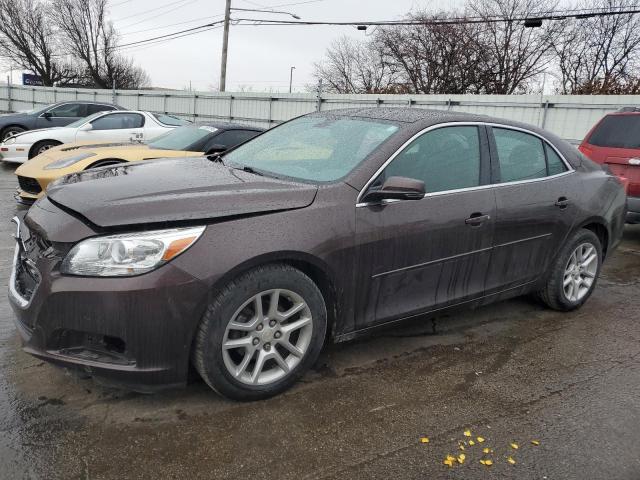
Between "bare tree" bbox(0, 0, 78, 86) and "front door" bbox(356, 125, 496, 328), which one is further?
"bare tree" bbox(0, 0, 78, 86)

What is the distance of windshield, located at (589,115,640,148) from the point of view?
263 inches

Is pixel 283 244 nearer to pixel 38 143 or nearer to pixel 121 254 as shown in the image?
pixel 121 254

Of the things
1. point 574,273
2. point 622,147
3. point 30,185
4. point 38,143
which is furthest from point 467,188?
point 38,143

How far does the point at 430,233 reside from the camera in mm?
3154

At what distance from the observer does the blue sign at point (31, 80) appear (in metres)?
48.7

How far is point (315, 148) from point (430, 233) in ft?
3.05

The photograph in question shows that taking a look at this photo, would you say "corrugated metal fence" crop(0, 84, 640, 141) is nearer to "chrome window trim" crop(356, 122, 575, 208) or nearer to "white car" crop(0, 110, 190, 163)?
"white car" crop(0, 110, 190, 163)

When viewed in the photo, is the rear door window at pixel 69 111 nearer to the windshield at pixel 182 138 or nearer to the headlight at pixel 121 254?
the windshield at pixel 182 138

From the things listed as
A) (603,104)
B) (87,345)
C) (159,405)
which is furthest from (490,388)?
(603,104)

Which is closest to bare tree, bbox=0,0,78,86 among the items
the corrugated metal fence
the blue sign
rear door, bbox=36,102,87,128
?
the blue sign

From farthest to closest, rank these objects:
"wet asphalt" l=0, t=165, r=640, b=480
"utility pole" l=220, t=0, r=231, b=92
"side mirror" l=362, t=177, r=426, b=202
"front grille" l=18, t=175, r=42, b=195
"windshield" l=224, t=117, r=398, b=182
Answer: "utility pole" l=220, t=0, r=231, b=92
"front grille" l=18, t=175, r=42, b=195
"windshield" l=224, t=117, r=398, b=182
"side mirror" l=362, t=177, r=426, b=202
"wet asphalt" l=0, t=165, r=640, b=480

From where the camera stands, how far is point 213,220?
2510mm

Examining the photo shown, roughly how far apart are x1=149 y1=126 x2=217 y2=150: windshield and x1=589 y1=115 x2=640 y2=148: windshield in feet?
17.3

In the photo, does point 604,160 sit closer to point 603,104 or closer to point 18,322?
point 603,104
